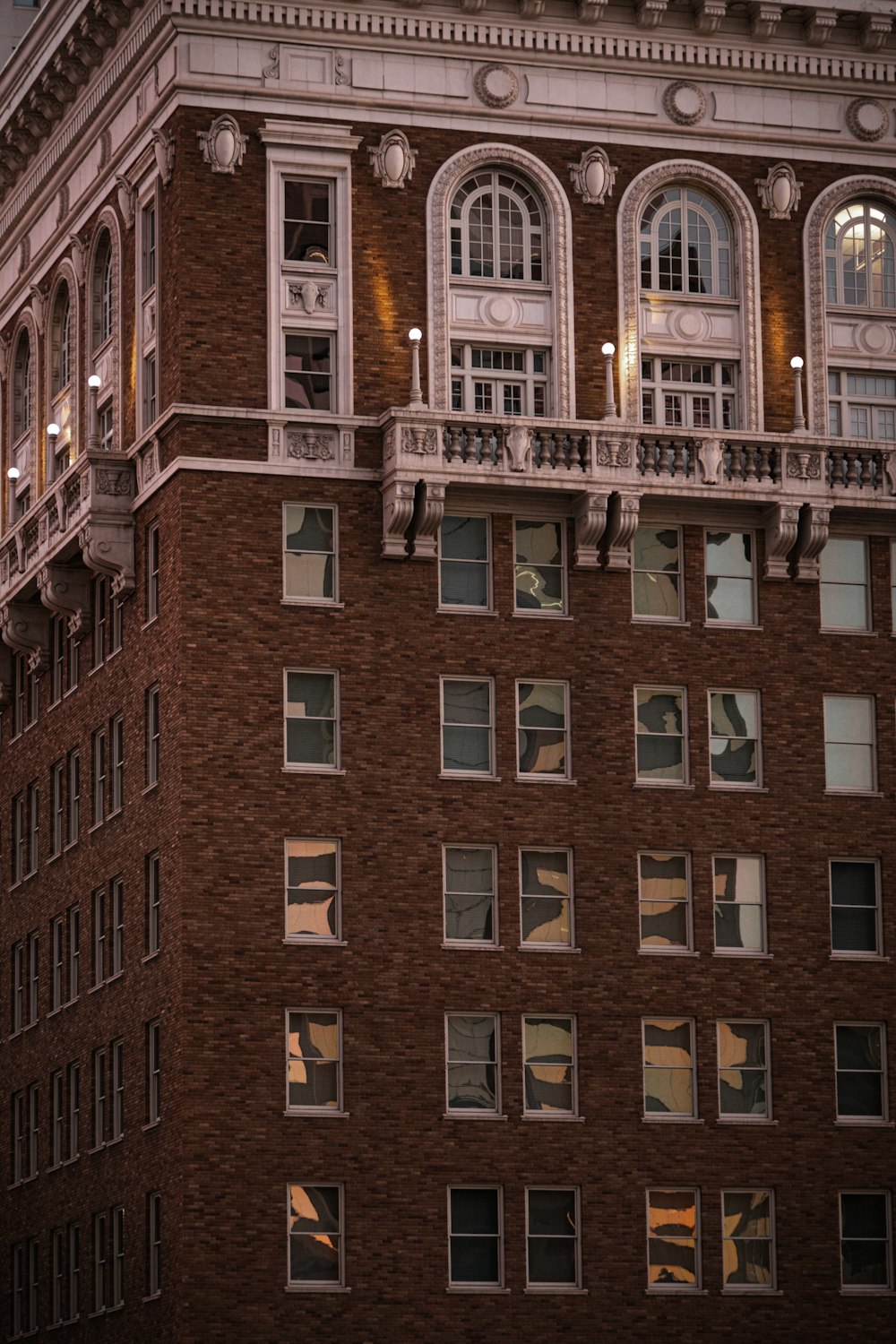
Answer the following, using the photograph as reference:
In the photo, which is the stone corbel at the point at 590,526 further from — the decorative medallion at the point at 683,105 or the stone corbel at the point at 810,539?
the decorative medallion at the point at 683,105

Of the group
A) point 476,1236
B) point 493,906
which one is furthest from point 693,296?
point 476,1236

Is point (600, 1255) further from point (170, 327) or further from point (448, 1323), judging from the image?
point (170, 327)

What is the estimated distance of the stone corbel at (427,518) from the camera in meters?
81.6

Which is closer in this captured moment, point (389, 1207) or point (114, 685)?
point (389, 1207)

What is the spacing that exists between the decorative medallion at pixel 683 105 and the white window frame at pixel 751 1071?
21.0 m

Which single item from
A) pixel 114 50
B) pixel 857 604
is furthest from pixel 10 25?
pixel 857 604

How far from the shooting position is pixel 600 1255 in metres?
80.2

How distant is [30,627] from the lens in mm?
92625

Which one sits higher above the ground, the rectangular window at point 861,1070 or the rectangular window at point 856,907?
the rectangular window at point 856,907

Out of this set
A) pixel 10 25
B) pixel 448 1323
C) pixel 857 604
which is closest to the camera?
pixel 448 1323

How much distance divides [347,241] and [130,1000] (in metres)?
17.9

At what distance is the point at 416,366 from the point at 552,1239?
19564 mm

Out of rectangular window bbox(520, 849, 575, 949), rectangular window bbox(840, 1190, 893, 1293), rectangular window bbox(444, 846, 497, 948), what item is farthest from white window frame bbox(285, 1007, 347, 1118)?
rectangular window bbox(840, 1190, 893, 1293)

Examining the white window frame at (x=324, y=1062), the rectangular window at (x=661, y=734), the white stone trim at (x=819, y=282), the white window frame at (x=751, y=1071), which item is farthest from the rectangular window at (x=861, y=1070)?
the white stone trim at (x=819, y=282)
